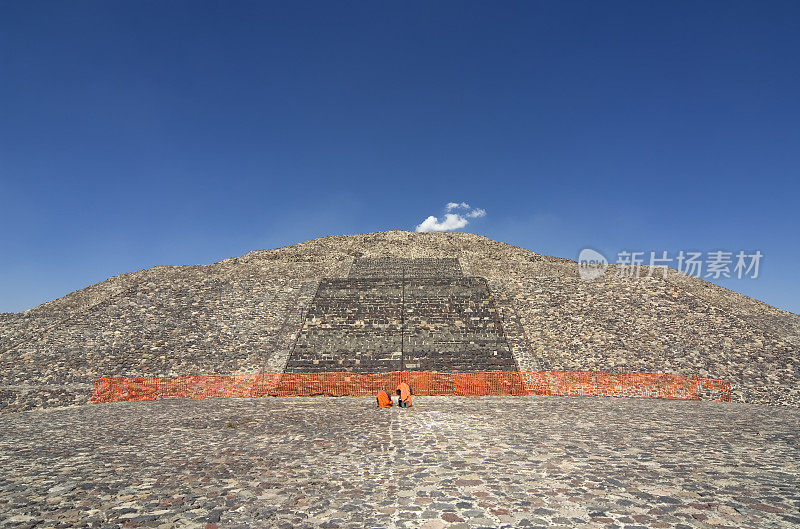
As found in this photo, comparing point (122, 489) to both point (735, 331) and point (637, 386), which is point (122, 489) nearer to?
point (637, 386)

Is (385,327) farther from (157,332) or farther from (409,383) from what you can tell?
(157,332)

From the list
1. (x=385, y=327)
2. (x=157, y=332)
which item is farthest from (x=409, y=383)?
(x=157, y=332)

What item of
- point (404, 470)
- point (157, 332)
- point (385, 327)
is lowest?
point (404, 470)

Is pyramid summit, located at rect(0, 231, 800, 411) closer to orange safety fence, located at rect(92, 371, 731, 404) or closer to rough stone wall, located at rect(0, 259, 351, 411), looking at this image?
rough stone wall, located at rect(0, 259, 351, 411)

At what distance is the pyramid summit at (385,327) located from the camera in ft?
60.0

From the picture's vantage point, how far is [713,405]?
572 inches

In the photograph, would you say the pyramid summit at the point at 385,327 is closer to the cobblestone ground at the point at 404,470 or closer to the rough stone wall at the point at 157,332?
the rough stone wall at the point at 157,332

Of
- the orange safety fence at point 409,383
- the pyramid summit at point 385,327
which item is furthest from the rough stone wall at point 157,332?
the orange safety fence at point 409,383

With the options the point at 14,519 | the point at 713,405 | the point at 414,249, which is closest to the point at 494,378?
the point at 713,405

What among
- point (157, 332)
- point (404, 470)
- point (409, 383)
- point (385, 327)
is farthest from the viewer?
point (385, 327)

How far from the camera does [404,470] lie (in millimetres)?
6836

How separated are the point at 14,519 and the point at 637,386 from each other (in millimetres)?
19186

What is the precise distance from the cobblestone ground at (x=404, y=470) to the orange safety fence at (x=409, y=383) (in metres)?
4.59

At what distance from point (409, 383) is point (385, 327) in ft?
17.9
